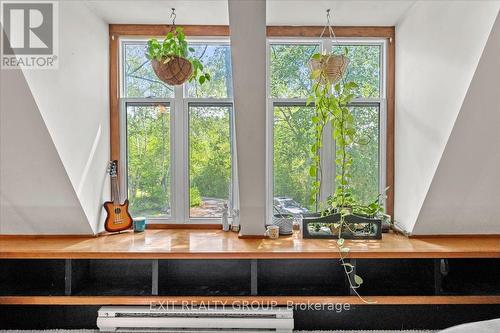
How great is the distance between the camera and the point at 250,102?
5.90ft

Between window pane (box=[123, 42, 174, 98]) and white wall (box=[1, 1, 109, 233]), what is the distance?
17 centimetres

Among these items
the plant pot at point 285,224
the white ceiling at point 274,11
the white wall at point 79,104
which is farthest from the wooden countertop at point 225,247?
the white ceiling at point 274,11

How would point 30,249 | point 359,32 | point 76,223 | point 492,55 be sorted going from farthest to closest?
point 359,32, point 76,223, point 30,249, point 492,55

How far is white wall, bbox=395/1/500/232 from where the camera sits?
1.75 metres

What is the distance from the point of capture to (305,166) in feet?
8.34

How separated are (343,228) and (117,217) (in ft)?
5.29

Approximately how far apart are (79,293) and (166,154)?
1097mm

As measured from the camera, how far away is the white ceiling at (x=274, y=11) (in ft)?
6.93

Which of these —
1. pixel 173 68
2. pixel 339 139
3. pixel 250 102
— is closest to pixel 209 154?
pixel 173 68

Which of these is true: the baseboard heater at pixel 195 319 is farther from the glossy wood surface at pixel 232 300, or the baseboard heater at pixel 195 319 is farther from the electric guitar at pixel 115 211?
the electric guitar at pixel 115 211

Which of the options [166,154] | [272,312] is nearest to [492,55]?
[272,312]

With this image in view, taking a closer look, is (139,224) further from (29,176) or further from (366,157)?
(366,157)

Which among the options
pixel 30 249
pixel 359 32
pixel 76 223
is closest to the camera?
pixel 30 249

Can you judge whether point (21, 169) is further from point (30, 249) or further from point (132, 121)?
point (132, 121)
